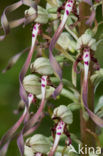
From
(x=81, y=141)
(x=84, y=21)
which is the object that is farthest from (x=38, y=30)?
(x=81, y=141)

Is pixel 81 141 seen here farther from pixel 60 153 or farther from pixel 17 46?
pixel 17 46

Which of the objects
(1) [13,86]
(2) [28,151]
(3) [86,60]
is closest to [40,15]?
(3) [86,60]

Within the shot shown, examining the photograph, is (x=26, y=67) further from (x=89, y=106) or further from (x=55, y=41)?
(x=89, y=106)

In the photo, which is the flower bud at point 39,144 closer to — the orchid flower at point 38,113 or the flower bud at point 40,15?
the orchid flower at point 38,113

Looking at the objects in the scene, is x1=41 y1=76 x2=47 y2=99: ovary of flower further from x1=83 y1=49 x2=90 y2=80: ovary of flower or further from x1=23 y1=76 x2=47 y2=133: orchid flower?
x1=83 y1=49 x2=90 y2=80: ovary of flower

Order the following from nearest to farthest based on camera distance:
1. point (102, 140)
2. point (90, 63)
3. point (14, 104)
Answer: point (90, 63) → point (102, 140) → point (14, 104)

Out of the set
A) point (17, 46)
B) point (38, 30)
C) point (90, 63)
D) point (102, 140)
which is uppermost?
point (38, 30)
